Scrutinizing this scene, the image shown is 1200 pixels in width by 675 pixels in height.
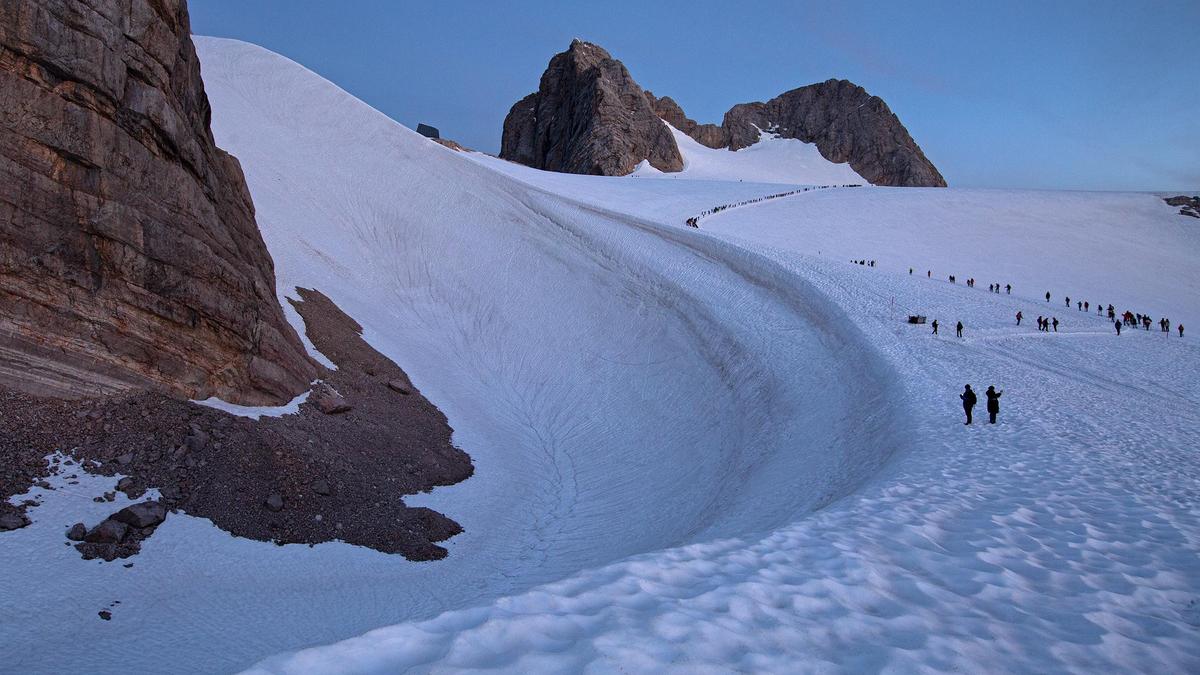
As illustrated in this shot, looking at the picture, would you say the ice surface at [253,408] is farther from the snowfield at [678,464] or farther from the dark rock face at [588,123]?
the dark rock face at [588,123]

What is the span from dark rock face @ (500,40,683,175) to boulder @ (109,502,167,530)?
328 ft

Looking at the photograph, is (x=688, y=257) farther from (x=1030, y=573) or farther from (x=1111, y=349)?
(x=1030, y=573)

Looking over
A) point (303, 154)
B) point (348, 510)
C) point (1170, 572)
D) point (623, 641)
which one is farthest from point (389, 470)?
point (303, 154)

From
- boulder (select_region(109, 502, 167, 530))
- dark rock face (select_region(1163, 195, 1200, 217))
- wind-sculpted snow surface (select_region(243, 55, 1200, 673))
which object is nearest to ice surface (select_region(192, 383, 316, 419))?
boulder (select_region(109, 502, 167, 530))

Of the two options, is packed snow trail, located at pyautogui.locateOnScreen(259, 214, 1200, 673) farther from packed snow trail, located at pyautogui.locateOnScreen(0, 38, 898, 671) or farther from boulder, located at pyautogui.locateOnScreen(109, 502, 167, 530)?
boulder, located at pyautogui.locateOnScreen(109, 502, 167, 530)

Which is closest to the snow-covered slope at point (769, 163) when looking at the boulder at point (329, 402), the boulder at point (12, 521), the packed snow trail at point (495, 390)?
the packed snow trail at point (495, 390)

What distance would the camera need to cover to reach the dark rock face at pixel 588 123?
360 feet

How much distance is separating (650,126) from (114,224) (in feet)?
366

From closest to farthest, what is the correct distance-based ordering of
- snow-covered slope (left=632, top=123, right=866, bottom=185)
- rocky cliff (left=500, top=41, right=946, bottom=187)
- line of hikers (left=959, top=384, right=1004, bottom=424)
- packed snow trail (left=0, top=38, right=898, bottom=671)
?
packed snow trail (left=0, top=38, right=898, bottom=671), line of hikers (left=959, top=384, right=1004, bottom=424), rocky cliff (left=500, top=41, right=946, bottom=187), snow-covered slope (left=632, top=123, right=866, bottom=185)

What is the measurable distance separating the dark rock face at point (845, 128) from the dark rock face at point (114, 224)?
140 m

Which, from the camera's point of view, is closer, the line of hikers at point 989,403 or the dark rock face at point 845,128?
the line of hikers at point 989,403

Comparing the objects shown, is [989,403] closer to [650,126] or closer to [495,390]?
[495,390]

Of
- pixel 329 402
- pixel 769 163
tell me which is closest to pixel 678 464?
pixel 329 402

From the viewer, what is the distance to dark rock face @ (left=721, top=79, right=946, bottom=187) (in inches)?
5389
